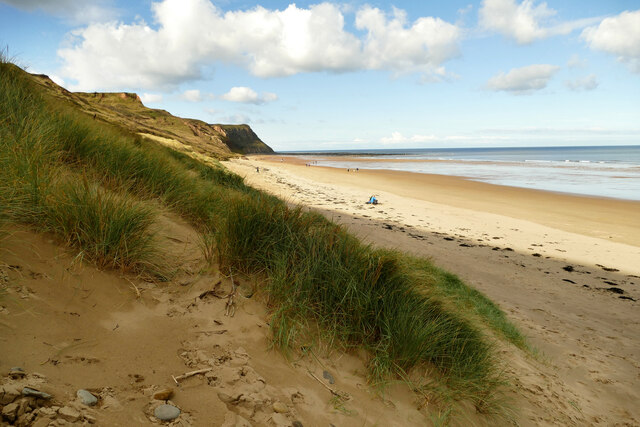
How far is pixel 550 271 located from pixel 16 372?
1060 cm

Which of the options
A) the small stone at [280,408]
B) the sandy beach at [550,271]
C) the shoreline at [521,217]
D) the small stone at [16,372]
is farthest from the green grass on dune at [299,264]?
the shoreline at [521,217]

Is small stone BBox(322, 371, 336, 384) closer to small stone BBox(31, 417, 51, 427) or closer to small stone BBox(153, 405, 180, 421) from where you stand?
small stone BBox(153, 405, 180, 421)

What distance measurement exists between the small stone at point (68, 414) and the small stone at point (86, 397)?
0.08m

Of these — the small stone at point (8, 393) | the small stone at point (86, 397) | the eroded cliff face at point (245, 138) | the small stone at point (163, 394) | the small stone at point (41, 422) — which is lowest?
the small stone at point (163, 394)

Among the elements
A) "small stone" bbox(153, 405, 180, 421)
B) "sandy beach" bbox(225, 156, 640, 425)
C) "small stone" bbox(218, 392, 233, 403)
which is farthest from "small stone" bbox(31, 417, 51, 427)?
"sandy beach" bbox(225, 156, 640, 425)

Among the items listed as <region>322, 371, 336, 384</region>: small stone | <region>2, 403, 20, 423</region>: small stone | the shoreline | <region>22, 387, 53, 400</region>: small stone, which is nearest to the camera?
<region>2, 403, 20, 423</region>: small stone

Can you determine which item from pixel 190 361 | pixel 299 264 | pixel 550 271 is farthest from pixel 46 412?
pixel 550 271

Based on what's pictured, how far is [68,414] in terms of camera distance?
160cm

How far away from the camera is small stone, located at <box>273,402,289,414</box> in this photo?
216 centimetres

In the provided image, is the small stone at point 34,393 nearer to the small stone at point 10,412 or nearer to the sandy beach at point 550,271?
the small stone at point 10,412

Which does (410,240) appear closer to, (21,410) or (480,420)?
(480,420)

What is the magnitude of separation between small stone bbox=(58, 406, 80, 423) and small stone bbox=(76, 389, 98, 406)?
0.27ft

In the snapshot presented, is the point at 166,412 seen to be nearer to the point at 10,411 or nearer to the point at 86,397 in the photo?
the point at 86,397

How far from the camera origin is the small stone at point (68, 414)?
1585 millimetres
